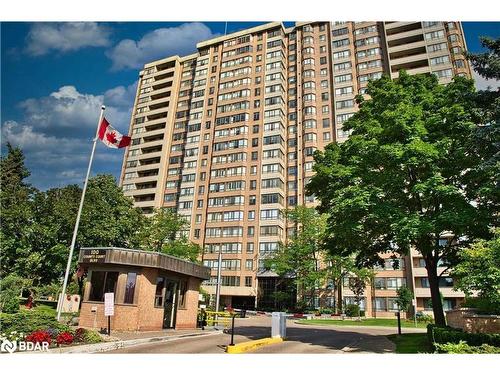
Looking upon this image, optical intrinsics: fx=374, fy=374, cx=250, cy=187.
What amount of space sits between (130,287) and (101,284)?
5.75ft

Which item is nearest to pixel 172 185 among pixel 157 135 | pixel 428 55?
pixel 157 135

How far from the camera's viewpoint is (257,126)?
74.8 metres

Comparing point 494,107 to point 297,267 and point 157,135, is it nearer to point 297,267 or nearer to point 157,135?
point 297,267

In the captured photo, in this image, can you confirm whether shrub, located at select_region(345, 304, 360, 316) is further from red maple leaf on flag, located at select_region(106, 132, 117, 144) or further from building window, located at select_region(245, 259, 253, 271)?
red maple leaf on flag, located at select_region(106, 132, 117, 144)

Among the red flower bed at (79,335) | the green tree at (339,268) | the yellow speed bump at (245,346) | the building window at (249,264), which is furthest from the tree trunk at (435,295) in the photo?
the building window at (249,264)

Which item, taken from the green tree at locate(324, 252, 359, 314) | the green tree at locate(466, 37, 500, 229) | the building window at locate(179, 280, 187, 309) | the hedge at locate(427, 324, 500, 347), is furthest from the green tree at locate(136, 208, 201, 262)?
the green tree at locate(466, 37, 500, 229)

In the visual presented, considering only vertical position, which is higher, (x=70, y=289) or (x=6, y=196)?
(x=6, y=196)

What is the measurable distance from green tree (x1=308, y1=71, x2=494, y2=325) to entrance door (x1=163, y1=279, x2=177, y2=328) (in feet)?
35.4

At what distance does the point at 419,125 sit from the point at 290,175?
54.9m

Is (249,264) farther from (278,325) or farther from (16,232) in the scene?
(278,325)

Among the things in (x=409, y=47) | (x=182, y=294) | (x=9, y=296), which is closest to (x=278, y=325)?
(x=182, y=294)

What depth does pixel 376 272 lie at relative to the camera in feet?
198

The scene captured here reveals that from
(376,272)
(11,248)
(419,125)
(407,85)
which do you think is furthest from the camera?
(376,272)

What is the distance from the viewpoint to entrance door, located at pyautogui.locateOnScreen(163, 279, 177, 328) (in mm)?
23328
